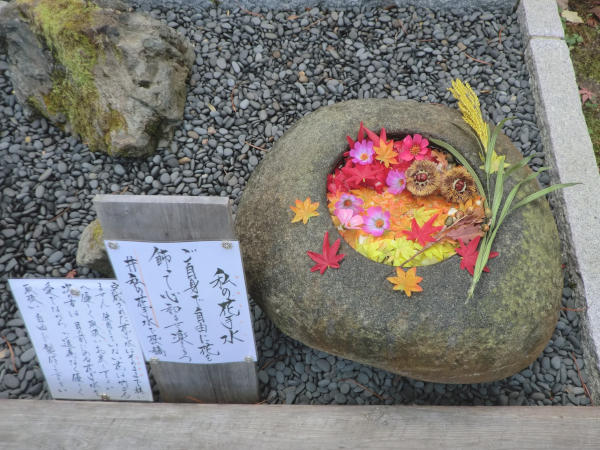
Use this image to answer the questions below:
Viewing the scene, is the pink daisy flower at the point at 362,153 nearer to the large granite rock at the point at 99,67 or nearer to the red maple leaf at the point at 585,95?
the large granite rock at the point at 99,67

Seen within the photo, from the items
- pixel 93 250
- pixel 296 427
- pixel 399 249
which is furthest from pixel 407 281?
pixel 93 250

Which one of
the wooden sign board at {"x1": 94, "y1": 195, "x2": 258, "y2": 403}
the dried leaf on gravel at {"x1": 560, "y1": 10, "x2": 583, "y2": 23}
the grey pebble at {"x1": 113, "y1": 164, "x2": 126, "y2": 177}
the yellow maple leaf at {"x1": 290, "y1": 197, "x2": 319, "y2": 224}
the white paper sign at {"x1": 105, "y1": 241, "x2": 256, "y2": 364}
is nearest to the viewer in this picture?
the wooden sign board at {"x1": 94, "y1": 195, "x2": 258, "y2": 403}

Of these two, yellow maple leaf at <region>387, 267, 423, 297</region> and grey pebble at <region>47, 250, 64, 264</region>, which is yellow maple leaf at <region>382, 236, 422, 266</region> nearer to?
yellow maple leaf at <region>387, 267, 423, 297</region>

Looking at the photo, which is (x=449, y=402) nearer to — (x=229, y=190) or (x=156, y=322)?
(x=156, y=322)

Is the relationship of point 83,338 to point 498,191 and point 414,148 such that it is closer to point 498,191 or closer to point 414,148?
point 414,148

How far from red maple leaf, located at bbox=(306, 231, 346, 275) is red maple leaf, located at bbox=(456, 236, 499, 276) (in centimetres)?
41

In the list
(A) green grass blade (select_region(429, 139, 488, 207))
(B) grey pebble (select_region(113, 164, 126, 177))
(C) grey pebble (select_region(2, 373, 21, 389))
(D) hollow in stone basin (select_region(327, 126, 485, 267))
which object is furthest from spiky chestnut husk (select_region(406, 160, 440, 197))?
(C) grey pebble (select_region(2, 373, 21, 389))

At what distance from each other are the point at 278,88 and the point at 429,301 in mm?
1937

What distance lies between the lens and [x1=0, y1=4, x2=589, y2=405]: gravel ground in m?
2.38

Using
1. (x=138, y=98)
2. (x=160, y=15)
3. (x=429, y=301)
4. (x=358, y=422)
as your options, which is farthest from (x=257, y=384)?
(x=160, y=15)

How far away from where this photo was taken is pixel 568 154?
2.88 metres

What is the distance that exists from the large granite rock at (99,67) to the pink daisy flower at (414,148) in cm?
149

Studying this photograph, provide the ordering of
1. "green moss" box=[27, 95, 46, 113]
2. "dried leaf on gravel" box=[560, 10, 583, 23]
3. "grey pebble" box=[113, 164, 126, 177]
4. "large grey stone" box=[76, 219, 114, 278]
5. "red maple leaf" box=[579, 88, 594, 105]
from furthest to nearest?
"dried leaf on gravel" box=[560, 10, 583, 23]
"red maple leaf" box=[579, 88, 594, 105]
"green moss" box=[27, 95, 46, 113]
"grey pebble" box=[113, 164, 126, 177]
"large grey stone" box=[76, 219, 114, 278]

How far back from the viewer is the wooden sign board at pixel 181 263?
1.54 m
